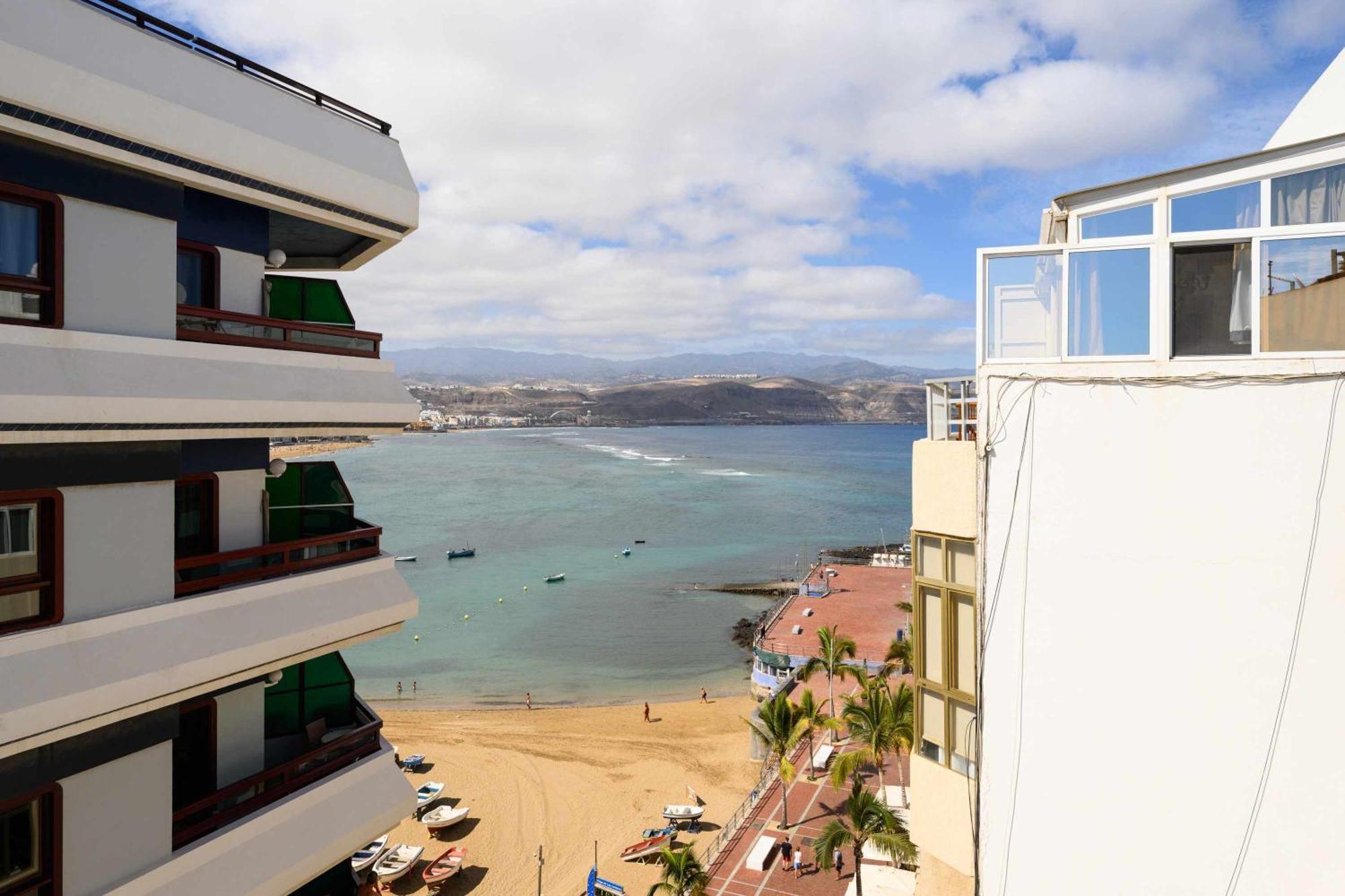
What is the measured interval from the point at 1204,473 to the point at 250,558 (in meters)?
8.00

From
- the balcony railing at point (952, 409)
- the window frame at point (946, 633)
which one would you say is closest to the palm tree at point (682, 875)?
the window frame at point (946, 633)

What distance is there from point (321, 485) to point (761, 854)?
1797cm

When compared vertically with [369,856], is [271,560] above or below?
above

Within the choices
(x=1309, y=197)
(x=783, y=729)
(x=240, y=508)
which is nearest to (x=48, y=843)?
(x=240, y=508)

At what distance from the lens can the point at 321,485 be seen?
773 cm

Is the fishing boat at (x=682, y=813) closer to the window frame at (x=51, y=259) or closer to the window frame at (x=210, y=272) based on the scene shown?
the window frame at (x=210, y=272)

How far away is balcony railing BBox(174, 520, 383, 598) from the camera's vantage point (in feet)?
19.7

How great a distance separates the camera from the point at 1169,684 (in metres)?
6.10

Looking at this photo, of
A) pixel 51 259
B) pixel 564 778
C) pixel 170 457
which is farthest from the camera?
pixel 564 778

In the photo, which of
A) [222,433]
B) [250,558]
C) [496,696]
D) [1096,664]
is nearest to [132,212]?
[222,433]

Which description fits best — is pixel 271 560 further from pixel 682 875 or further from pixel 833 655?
pixel 833 655

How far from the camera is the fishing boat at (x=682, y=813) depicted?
2459 cm

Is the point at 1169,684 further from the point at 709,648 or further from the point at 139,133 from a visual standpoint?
the point at 709,648

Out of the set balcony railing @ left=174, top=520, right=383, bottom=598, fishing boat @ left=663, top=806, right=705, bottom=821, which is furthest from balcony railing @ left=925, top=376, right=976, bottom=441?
fishing boat @ left=663, top=806, right=705, bottom=821
